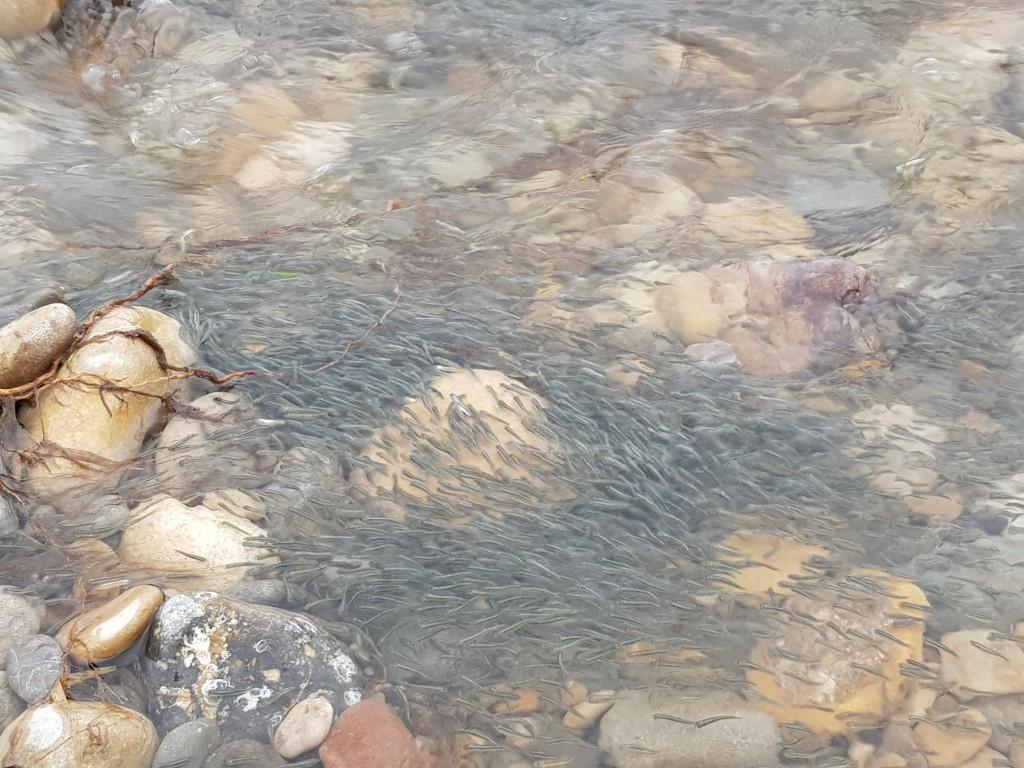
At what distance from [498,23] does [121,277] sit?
2.32m

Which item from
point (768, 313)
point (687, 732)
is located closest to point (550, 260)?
point (768, 313)

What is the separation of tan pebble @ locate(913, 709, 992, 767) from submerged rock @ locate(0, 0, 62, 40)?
4.40m

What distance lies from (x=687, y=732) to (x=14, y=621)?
1.40 meters

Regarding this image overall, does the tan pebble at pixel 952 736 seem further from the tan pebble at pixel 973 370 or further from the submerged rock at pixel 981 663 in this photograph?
the tan pebble at pixel 973 370

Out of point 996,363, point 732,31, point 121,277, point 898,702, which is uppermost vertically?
point 732,31

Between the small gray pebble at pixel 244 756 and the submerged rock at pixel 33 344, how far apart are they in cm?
111

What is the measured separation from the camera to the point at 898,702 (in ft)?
6.09

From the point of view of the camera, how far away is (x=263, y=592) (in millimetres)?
2014

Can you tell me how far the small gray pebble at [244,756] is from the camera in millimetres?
1764

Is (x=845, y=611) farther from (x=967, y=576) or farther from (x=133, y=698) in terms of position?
(x=133, y=698)

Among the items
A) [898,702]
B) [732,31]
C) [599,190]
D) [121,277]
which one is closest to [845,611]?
[898,702]

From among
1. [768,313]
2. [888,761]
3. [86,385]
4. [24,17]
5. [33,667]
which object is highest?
[24,17]

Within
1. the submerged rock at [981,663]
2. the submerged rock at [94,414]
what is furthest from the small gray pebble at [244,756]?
the submerged rock at [981,663]

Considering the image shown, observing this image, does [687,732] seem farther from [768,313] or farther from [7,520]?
[7,520]
